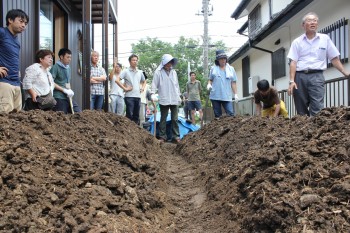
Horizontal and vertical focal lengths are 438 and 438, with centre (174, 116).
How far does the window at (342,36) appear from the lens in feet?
30.6

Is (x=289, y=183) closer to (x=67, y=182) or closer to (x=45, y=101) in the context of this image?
(x=67, y=182)

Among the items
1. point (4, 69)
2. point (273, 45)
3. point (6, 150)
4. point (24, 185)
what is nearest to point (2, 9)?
point (4, 69)

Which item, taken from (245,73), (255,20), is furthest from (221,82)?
(245,73)

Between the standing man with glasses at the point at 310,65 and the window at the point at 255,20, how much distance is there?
44.0ft

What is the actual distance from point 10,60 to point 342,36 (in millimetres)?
7155

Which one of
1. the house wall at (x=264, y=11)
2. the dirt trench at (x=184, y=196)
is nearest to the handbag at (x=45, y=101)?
the dirt trench at (x=184, y=196)

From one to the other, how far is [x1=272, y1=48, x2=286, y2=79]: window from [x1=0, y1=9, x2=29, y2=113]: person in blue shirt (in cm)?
1052

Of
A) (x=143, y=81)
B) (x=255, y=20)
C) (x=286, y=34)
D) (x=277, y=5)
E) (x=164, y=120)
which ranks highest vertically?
(x=255, y=20)

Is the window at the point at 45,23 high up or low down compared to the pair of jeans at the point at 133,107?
up

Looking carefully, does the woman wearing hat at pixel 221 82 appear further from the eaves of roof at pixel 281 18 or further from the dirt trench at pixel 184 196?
the dirt trench at pixel 184 196

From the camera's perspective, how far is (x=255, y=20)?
20.5m

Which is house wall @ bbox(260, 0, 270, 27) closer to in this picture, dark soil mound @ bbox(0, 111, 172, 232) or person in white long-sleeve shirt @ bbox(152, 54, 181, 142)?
person in white long-sleeve shirt @ bbox(152, 54, 181, 142)

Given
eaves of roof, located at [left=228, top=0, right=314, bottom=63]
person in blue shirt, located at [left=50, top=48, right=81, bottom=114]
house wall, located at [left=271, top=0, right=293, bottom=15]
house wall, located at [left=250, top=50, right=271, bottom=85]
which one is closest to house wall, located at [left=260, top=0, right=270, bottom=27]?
house wall, located at [left=271, top=0, right=293, bottom=15]

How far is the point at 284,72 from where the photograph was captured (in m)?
14.5
